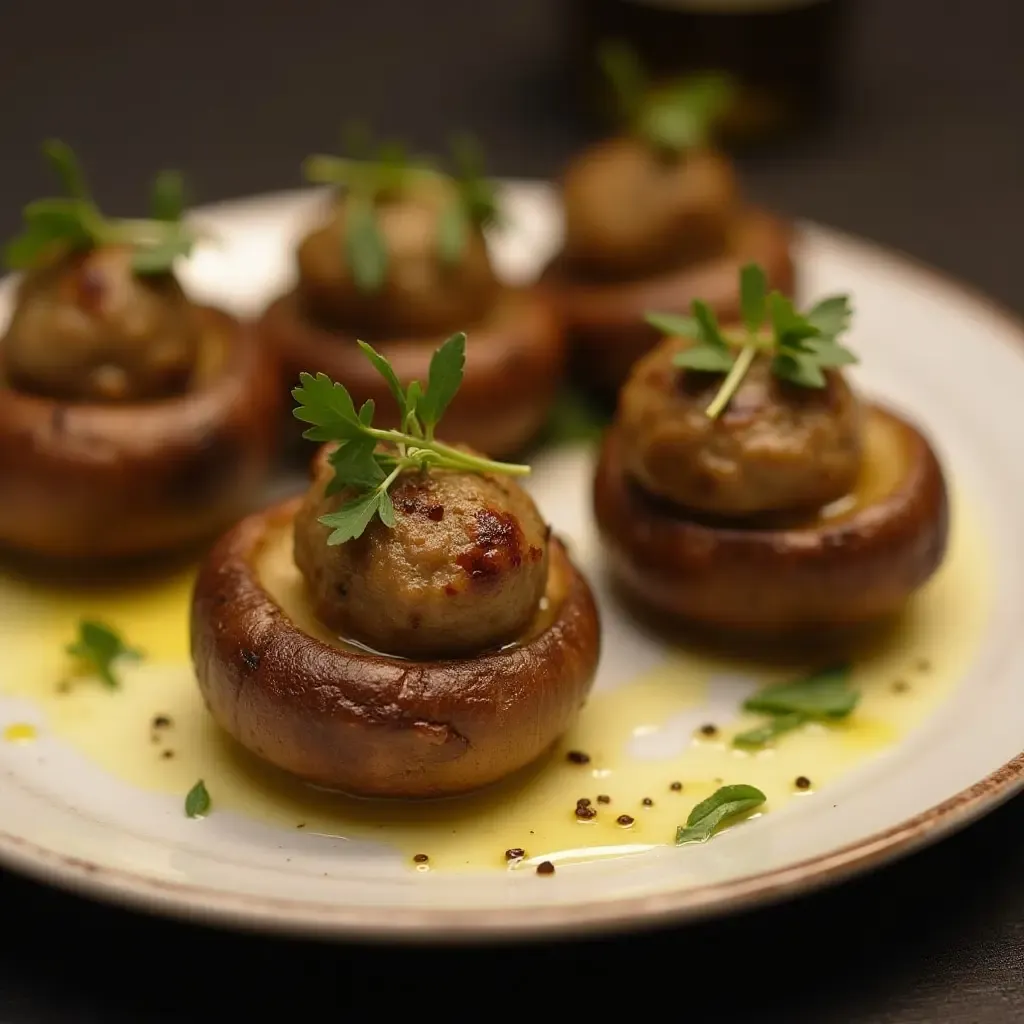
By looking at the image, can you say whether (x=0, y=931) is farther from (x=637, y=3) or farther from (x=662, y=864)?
(x=637, y=3)

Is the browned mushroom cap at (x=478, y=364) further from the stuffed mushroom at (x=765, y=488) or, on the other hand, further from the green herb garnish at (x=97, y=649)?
the green herb garnish at (x=97, y=649)

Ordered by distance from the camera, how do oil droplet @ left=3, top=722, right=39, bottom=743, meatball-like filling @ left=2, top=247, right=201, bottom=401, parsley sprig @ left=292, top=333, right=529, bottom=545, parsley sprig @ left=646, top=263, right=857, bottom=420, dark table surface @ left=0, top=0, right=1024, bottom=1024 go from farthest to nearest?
meatball-like filling @ left=2, top=247, right=201, bottom=401 → parsley sprig @ left=646, top=263, right=857, bottom=420 → oil droplet @ left=3, top=722, right=39, bottom=743 → parsley sprig @ left=292, top=333, right=529, bottom=545 → dark table surface @ left=0, top=0, right=1024, bottom=1024

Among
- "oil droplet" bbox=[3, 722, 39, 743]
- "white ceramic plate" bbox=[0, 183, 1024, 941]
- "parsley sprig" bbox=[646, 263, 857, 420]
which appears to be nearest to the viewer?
"white ceramic plate" bbox=[0, 183, 1024, 941]

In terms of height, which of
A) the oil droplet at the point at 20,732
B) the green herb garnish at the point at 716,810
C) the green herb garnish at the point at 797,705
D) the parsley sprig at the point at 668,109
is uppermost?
the parsley sprig at the point at 668,109

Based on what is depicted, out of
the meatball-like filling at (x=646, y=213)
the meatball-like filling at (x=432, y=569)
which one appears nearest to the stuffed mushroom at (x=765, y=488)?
the meatball-like filling at (x=432, y=569)

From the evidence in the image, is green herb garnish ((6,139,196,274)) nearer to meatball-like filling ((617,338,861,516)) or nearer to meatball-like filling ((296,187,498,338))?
meatball-like filling ((296,187,498,338))

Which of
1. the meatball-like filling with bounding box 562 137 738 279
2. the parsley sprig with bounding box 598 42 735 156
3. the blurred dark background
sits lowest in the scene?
the blurred dark background

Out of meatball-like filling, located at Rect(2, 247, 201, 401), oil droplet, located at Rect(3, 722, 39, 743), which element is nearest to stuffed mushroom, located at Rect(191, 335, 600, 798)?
oil droplet, located at Rect(3, 722, 39, 743)

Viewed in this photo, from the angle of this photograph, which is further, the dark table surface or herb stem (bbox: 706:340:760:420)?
herb stem (bbox: 706:340:760:420)
